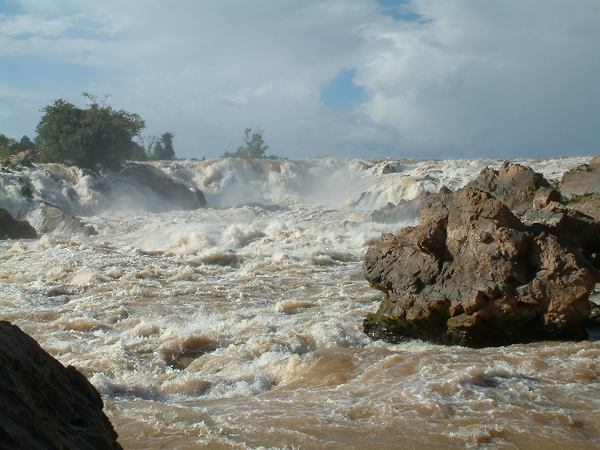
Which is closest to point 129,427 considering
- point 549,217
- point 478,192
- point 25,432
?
point 25,432

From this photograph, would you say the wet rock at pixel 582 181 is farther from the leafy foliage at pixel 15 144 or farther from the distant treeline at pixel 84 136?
the leafy foliage at pixel 15 144

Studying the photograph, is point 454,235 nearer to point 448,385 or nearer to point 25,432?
point 448,385

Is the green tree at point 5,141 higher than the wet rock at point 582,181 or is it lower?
higher

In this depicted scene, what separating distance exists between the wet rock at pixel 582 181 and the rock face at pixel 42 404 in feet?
39.1

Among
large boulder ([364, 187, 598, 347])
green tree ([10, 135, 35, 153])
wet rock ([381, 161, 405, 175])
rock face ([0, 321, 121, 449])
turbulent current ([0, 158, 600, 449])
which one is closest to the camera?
rock face ([0, 321, 121, 449])

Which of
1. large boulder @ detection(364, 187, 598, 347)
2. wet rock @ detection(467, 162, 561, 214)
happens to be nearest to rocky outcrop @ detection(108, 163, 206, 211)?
wet rock @ detection(467, 162, 561, 214)

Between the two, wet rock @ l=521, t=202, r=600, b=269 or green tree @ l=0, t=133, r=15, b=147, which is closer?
wet rock @ l=521, t=202, r=600, b=269

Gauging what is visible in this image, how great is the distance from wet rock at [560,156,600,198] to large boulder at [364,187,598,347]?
20.4 feet

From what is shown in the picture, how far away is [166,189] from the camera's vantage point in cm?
3456

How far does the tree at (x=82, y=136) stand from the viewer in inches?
1352

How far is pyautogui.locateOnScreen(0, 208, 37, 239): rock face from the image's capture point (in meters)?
20.5

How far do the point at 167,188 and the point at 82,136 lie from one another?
4.92 m

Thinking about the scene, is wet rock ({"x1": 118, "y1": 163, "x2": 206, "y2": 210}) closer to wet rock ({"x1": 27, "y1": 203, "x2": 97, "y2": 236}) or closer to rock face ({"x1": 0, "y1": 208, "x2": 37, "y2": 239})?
wet rock ({"x1": 27, "y1": 203, "x2": 97, "y2": 236})

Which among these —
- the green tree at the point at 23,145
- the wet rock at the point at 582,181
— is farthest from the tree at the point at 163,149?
the wet rock at the point at 582,181
